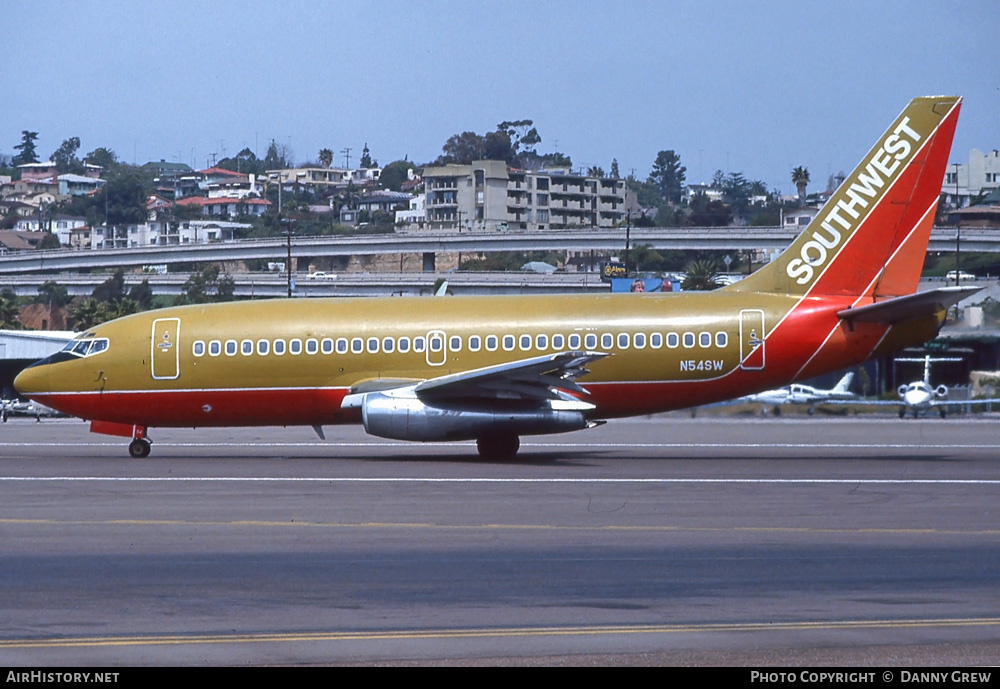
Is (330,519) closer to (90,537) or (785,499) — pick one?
(90,537)

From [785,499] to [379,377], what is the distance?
10.2 metres

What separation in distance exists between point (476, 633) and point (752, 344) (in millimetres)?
16335

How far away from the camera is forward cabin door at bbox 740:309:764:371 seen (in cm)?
2467

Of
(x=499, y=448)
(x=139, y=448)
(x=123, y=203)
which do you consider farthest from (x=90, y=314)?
(x=123, y=203)

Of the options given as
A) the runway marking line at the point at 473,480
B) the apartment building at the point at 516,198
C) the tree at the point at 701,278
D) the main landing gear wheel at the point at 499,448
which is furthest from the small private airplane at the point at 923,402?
the apartment building at the point at 516,198

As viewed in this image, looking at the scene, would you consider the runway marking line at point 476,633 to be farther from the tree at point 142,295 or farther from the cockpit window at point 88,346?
the tree at point 142,295

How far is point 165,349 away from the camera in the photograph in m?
25.9

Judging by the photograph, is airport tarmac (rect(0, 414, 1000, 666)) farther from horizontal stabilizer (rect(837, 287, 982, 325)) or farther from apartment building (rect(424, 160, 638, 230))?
apartment building (rect(424, 160, 638, 230))

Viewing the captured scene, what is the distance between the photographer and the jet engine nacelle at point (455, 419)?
23672 mm

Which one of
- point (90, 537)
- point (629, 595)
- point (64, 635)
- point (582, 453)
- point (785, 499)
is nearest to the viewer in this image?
point (64, 635)

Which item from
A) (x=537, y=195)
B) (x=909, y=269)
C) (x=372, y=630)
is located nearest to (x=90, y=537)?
(x=372, y=630)

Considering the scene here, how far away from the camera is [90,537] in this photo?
14.4 meters

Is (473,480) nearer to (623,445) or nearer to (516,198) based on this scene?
(623,445)

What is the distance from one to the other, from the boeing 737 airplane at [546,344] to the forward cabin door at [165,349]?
3cm
